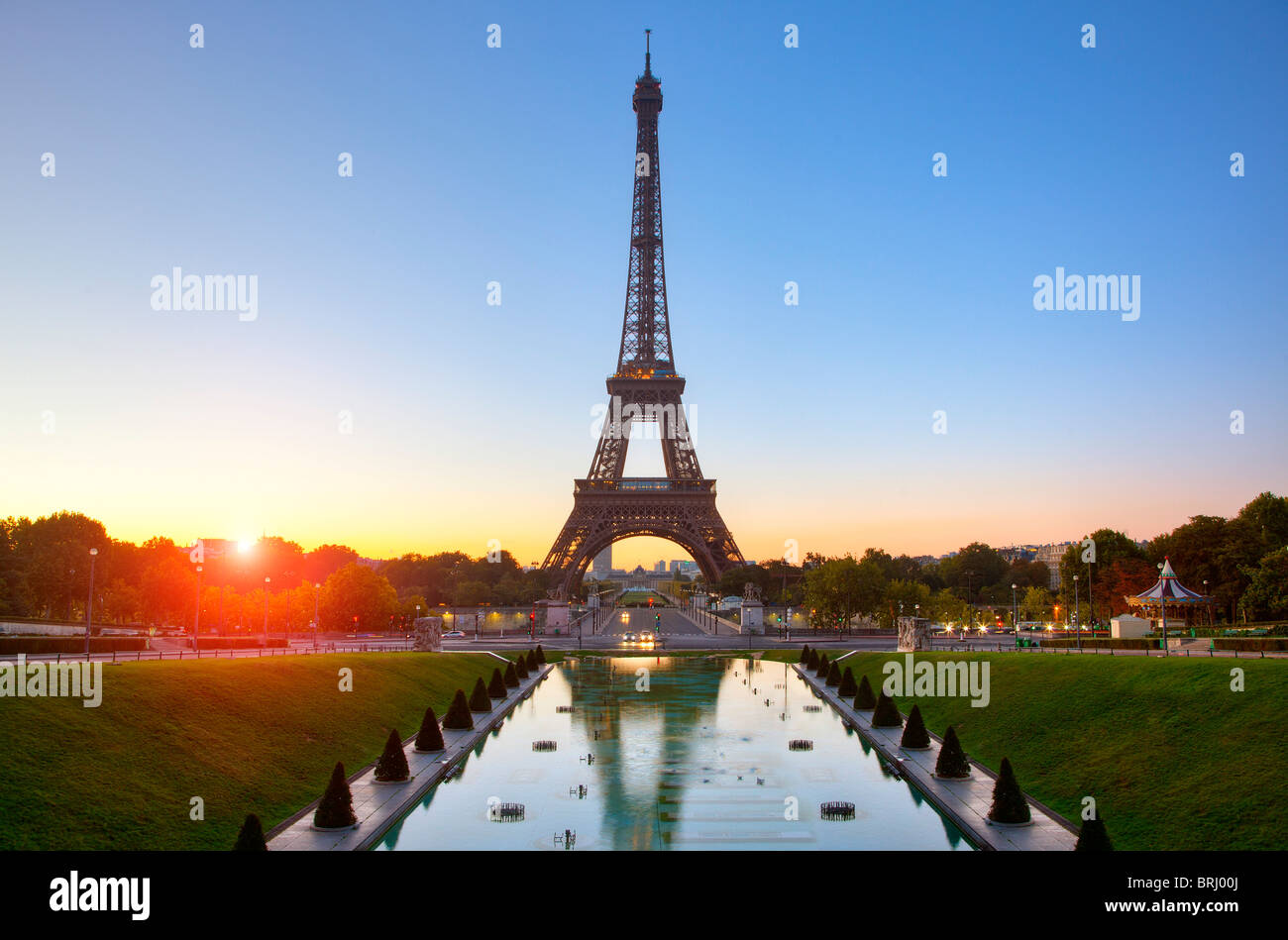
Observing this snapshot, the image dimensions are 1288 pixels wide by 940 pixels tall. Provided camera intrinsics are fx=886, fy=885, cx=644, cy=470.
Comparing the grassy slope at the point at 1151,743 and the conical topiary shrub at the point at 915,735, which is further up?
the grassy slope at the point at 1151,743

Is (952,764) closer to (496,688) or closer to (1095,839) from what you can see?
(1095,839)

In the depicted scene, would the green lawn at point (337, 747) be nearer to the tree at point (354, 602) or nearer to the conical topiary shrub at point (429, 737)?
the conical topiary shrub at point (429, 737)

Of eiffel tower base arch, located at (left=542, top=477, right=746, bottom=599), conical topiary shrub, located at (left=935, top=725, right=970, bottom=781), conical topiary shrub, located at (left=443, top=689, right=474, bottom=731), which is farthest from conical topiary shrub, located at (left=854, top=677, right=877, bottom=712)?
eiffel tower base arch, located at (left=542, top=477, right=746, bottom=599)

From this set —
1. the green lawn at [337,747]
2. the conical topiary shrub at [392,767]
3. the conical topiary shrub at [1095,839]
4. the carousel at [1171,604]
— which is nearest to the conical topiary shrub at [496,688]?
the green lawn at [337,747]
